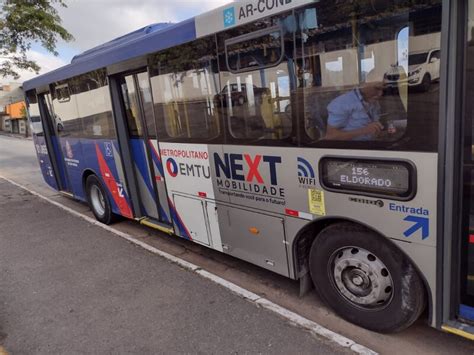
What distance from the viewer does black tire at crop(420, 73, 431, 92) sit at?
2.35 meters

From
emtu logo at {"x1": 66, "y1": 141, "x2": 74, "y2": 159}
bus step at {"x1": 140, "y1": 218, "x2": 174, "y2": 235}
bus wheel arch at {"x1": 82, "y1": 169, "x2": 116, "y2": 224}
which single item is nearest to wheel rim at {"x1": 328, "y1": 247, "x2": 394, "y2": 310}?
bus step at {"x1": 140, "y1": 218, "x2": 174, "y2": 235}

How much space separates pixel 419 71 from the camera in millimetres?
2381

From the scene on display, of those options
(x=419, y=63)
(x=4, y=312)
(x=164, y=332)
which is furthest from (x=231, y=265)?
(x=419, y=63)

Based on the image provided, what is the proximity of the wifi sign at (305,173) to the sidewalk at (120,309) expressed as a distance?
4.02ft

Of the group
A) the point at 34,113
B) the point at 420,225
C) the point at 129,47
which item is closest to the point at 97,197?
the point at 34,113

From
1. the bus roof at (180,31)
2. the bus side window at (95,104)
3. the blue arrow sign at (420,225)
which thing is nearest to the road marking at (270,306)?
the blue arrow sign at (420,225)

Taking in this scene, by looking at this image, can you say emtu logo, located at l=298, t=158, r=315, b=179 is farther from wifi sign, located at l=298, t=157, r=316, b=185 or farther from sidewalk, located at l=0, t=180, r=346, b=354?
sidewalk, located at l=0, t=180, r=346, b=354

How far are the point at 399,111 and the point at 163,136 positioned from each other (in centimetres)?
285

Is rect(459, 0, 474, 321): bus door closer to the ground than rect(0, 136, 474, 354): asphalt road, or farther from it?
farther from it

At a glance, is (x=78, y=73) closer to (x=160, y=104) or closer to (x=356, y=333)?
(x=160, y=104)

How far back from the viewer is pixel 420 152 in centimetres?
243

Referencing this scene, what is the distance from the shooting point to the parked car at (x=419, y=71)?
2.31m

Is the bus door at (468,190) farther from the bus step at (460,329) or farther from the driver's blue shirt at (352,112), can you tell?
the driver's blue shirt at (352,112)

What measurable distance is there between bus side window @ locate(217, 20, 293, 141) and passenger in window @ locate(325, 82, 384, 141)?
387 mm
